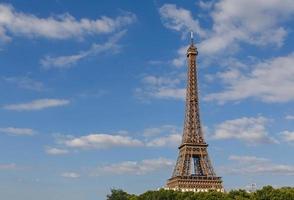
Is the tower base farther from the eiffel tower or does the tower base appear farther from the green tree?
the green tree

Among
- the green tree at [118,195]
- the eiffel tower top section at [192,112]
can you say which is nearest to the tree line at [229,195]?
the green tree at [118,195]

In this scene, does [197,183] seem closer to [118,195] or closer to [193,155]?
[193,155]

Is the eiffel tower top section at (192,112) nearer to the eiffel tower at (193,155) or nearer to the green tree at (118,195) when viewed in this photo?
the eiffel tower at (193,155)

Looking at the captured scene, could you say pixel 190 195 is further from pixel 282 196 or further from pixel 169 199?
pixel 282 196

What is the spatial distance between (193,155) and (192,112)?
12.1 m

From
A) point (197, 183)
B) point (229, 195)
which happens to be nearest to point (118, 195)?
point (197, 183)

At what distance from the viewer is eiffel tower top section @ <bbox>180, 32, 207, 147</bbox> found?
15050 cm

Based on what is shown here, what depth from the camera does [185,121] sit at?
153250mm

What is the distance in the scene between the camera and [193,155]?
14975 centimetres

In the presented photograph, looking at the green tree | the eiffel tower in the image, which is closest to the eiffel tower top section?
the eiffel tower

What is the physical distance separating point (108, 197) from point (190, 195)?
36.5 m

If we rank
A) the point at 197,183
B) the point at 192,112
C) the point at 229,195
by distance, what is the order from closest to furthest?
the point at 229,195 < the point at 197,183 < the point at 192,112

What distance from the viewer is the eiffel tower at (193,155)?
477 feet

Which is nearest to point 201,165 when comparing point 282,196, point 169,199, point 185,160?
point 185,160
